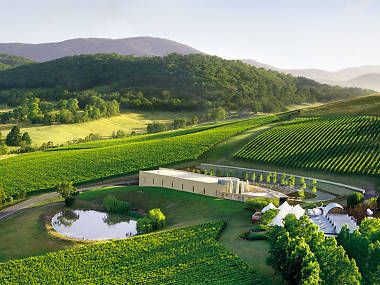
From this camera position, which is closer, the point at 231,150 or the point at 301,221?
the point at 301,221

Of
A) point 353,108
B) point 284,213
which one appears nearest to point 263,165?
point 284,213

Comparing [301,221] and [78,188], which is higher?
[301,221]

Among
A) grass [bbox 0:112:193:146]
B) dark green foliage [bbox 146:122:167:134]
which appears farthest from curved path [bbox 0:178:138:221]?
dark green foliage [bbox 146:122:167:134]

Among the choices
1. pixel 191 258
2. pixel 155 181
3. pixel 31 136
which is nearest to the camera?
pixel 191 258

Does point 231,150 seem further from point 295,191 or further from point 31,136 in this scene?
point 31,136

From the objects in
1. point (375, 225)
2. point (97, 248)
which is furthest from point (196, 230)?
point (375, 225)

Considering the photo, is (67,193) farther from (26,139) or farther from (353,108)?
(353,108)

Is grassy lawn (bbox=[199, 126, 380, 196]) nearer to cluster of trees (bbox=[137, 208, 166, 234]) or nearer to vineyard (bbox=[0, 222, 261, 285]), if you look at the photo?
cluster of trees (bbox=[137, 208, 166, 234])
